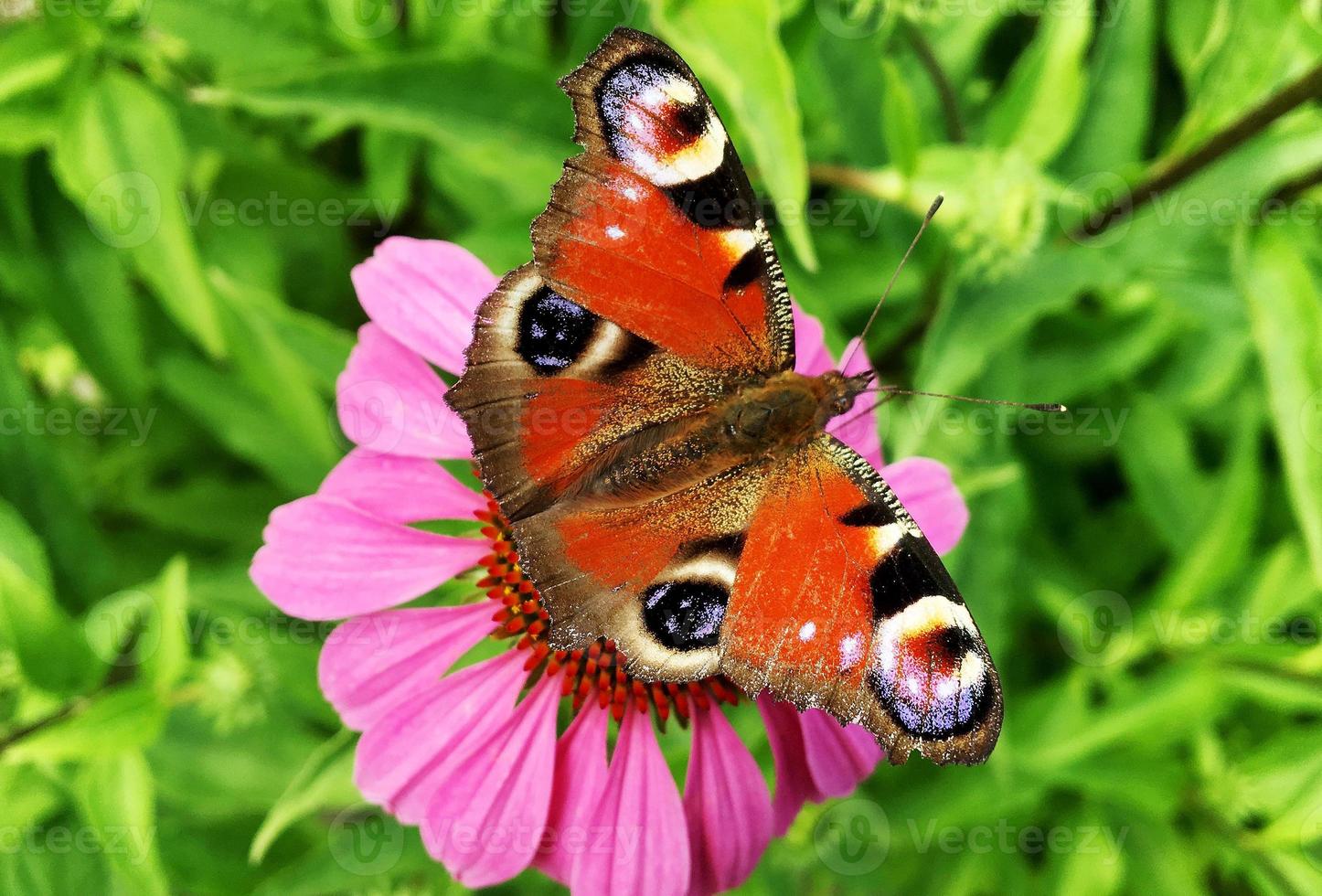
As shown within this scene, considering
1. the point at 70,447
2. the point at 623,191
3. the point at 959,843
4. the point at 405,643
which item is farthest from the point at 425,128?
the point at 959,843

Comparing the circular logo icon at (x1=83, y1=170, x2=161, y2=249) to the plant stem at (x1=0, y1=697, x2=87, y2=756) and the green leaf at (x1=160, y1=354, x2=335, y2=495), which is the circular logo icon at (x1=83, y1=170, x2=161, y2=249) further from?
the plant stem at (x1=0, y1=697, x2=87, y2=756)

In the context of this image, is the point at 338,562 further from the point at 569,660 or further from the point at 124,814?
the point at 124,814

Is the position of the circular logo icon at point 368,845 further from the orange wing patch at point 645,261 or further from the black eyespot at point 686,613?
the orange wing patch at point 645,261

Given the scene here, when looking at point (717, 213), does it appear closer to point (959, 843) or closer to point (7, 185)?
point (7, 185)

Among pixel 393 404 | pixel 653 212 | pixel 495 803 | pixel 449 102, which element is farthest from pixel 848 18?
pixel 495 803

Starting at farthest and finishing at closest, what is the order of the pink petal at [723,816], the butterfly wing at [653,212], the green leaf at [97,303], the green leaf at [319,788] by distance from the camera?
1. the green leaf at [97,303]
2. the pink petal at [723,816]
3. the green leaf at [319,788]
4. the butterfly wing at [653,212]

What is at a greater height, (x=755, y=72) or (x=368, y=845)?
(x=755, y=72)

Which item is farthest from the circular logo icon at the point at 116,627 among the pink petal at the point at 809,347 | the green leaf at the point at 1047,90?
Result: the green leaf at the point at 1047,90
